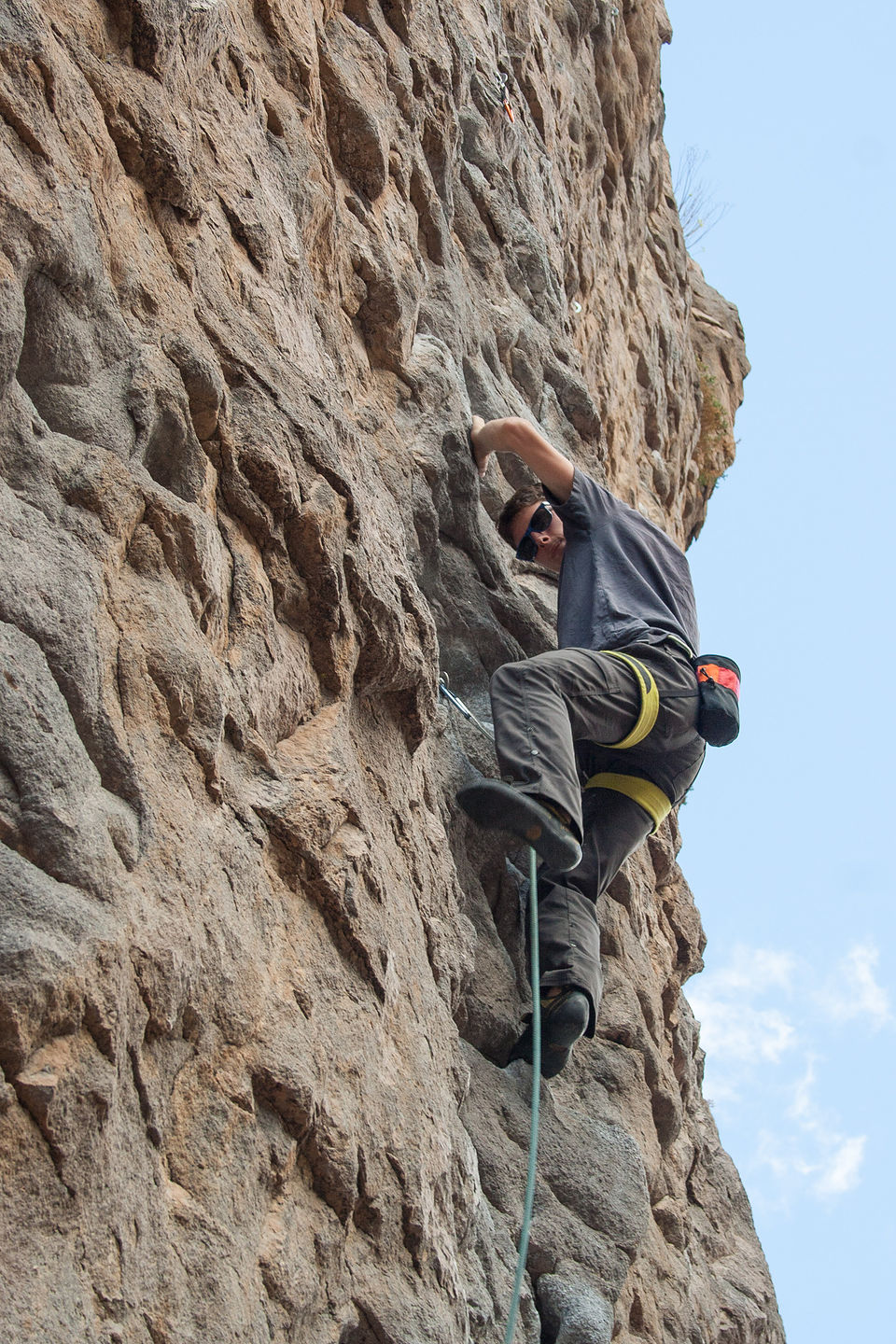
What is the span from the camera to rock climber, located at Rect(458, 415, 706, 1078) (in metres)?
3.90

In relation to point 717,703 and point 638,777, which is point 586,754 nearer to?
point 638,777

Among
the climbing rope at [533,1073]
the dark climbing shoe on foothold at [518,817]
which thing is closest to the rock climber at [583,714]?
the dark climbing shoe on foothold at [518,817]

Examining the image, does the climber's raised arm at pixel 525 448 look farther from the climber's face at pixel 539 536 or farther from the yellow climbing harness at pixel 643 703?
the yellow climbing harness at pixel 643 703

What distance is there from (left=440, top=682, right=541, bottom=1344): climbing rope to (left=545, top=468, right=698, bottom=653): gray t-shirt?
1.61ft

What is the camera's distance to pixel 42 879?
2.24m

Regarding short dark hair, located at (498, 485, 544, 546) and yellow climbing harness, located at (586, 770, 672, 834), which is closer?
yellow climbing harness, located at (586, 770, 672, 834)

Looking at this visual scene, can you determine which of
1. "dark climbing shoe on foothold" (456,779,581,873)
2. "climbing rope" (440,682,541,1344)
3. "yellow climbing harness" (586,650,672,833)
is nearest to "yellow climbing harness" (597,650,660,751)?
"yellow climbing harness" (586,650,672,833)

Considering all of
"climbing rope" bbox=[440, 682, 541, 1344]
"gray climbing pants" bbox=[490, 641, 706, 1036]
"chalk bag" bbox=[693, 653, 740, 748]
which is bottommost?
"climbing rope" bbox=[440, 682, 541, 1344]

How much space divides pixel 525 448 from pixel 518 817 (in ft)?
5.87

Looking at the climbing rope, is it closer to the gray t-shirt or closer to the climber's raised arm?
the gray t-shirt

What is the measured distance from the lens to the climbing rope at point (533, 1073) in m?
2.72

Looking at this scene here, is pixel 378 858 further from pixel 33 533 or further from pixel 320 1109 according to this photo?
pixel 33 533

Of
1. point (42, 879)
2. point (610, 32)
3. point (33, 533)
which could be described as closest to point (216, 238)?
point (33, 533)

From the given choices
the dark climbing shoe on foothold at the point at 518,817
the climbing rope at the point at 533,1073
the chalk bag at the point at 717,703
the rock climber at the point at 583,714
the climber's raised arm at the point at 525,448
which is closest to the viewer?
the climbing rope at the point at 533,1073
